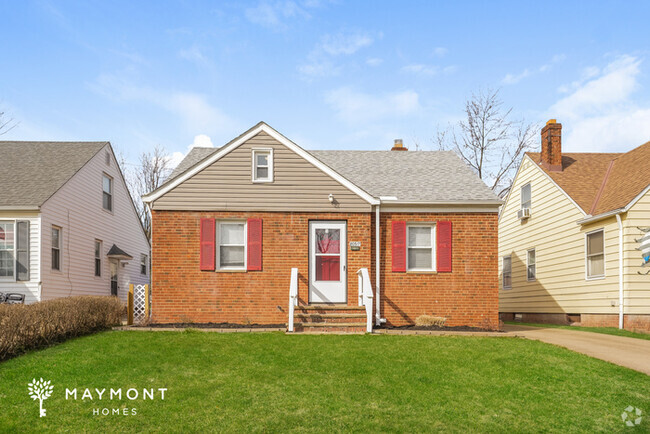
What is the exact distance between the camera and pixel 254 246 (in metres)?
14.2

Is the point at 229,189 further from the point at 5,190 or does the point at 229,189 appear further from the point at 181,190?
the point at 5,190

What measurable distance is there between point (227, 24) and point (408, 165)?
302 inches

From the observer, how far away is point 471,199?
48.2 ft

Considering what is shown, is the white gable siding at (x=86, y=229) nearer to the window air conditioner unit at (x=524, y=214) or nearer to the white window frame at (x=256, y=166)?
the white window frame at (x=256, y=166)

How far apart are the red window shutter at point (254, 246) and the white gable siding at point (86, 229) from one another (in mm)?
6876

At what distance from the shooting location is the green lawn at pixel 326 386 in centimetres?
668

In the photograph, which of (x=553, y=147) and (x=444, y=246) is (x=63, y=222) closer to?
(x=444, y=246)

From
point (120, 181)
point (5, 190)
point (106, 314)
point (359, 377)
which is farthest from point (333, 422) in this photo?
point (120, 181)

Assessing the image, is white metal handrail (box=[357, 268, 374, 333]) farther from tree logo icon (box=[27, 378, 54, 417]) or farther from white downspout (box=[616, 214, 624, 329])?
white downspout (box=[616, 214, 624, 329])

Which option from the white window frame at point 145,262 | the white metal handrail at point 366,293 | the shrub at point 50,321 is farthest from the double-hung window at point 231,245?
the white window frame at point 145,262

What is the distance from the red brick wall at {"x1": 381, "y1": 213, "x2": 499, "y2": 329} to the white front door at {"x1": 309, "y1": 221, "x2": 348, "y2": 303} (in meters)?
1.07

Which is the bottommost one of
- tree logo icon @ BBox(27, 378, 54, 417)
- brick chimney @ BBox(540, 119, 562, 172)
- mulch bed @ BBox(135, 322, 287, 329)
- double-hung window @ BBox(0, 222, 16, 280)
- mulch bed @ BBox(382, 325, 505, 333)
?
mulch bed @ BBox(382, 325, 505, 333)

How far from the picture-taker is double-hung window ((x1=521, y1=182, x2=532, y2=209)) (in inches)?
825

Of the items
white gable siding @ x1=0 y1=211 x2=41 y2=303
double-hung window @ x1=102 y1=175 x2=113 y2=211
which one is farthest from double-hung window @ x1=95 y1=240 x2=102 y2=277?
white gable siding @ x1=0 y1=211 x2=41 y2=303
